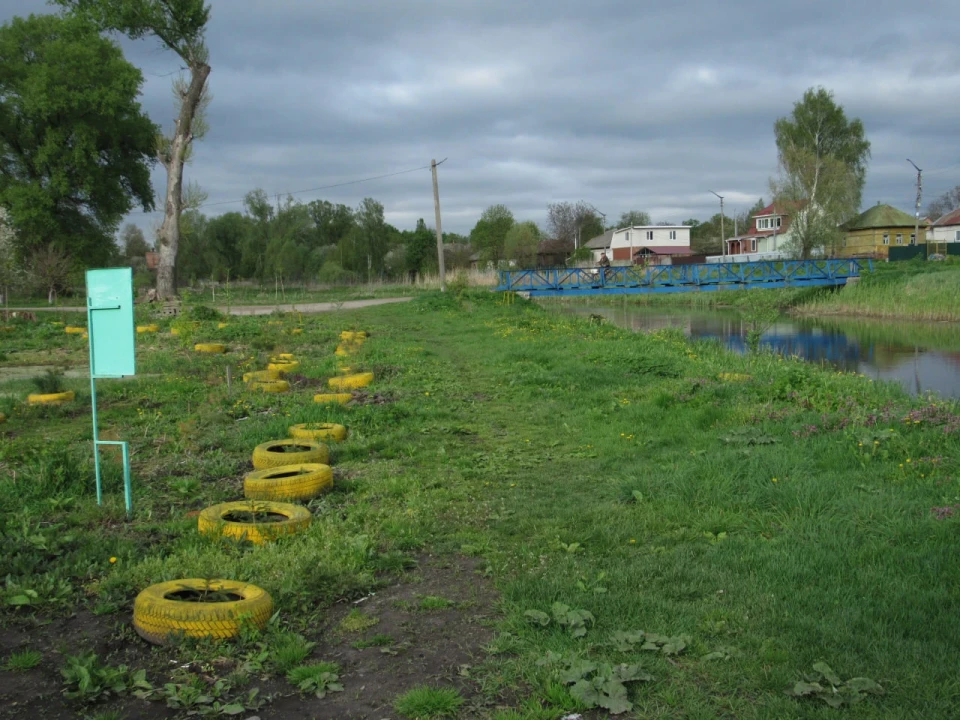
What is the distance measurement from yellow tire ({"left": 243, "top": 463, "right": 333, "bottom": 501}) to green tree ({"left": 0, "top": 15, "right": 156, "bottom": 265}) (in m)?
35.6

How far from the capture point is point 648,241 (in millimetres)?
80750

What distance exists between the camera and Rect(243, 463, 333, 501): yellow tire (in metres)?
6.33

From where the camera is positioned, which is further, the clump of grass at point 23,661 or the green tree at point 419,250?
the green tree at point 419,250

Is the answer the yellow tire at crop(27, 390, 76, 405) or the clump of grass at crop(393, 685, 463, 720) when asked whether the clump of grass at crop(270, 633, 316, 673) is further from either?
the yellow tire at crop(27, 390, 76, 405)

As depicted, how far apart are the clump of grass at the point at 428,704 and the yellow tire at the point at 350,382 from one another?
8154mm

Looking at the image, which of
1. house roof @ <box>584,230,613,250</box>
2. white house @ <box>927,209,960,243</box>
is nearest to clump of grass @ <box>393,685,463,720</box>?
house roof @ <box>584,230,613,250</box>

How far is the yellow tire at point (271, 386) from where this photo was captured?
37.1 feet

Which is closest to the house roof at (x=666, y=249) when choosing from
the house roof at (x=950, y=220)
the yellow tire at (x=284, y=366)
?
the house roof at (x=950, y=220)

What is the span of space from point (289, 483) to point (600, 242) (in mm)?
81170

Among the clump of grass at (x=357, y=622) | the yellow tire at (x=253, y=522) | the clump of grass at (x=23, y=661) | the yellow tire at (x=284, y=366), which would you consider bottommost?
the clump of grass at (x=357, y=622)

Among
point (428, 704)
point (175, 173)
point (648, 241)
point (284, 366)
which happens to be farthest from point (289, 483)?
point (648, 241)

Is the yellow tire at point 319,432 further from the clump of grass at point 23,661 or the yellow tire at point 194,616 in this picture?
the clump of grass at point 23,661

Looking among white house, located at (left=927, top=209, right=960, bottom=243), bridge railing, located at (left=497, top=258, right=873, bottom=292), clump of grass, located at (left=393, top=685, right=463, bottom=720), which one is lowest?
clump of grass, located at (left=393, top=685, right=463, bottom=720)

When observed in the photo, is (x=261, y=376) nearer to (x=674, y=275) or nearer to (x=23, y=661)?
(x=23, y=661)
